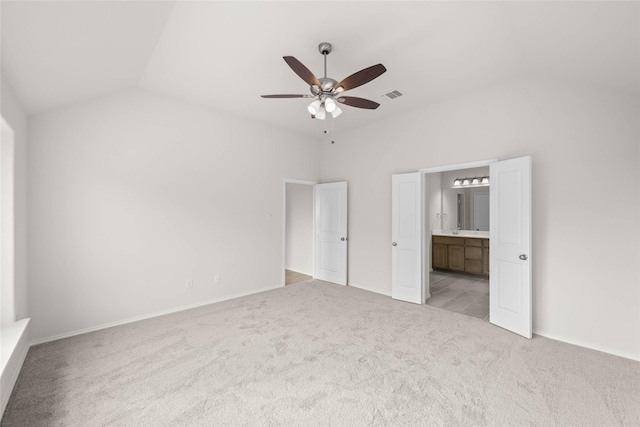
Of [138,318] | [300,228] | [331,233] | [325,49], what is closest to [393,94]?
[325,49]

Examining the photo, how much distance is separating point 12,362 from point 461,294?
5.49m

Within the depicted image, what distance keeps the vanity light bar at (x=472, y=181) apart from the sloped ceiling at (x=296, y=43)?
322cm

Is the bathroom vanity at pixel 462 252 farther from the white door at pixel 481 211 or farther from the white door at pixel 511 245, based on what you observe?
the white door at pixel 511 245

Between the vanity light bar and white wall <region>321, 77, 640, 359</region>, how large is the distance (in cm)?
281

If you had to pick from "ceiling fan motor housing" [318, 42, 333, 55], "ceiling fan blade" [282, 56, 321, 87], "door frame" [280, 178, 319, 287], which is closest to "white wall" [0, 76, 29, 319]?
"ceiling fan blade" [282, 56, 321, 87]

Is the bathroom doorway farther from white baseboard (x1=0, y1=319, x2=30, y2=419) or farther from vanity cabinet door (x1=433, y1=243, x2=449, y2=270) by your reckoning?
white baseboard (x1=0, y1=319, x2=30, y2=419)

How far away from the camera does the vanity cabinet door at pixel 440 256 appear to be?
6363mm

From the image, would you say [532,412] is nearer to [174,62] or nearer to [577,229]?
[577,229]

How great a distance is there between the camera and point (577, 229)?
116 inches

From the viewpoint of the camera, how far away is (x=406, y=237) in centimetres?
437

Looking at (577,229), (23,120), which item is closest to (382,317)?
(577,229)

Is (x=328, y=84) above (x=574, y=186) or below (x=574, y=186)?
above

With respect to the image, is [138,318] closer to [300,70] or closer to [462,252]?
[300,70]

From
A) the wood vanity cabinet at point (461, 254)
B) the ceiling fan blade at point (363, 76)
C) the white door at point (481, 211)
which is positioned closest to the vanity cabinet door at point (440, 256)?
the wood vanity cabinet at point (461, 254)
